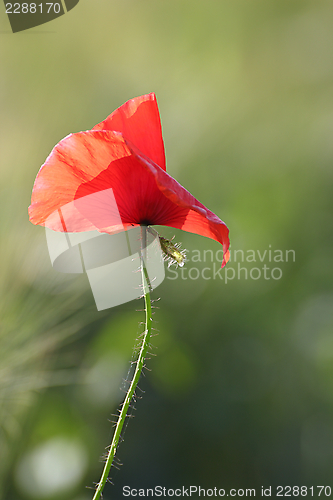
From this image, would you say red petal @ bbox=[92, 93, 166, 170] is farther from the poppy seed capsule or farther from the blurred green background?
the blurred green background

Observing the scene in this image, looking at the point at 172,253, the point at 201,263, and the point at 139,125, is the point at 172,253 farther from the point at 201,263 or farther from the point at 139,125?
the point at 201,263

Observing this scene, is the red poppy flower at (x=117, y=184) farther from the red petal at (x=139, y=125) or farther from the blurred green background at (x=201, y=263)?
the blurred green background at (x=201, y=263)

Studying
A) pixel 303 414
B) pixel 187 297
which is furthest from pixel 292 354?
pixel 187 297

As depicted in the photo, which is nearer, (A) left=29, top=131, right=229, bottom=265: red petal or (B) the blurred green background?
(A) left=29, top=131, right=229, bottom=265: red petal

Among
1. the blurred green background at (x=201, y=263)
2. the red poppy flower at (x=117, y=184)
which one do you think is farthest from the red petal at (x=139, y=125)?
the blurred green background at (x=201, y=263)

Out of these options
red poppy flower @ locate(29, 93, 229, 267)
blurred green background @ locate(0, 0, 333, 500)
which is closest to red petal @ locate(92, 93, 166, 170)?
red poppy flower @ locate(29, 93, 229, 267)

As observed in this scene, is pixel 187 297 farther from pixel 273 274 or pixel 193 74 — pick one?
pixel 193 74
